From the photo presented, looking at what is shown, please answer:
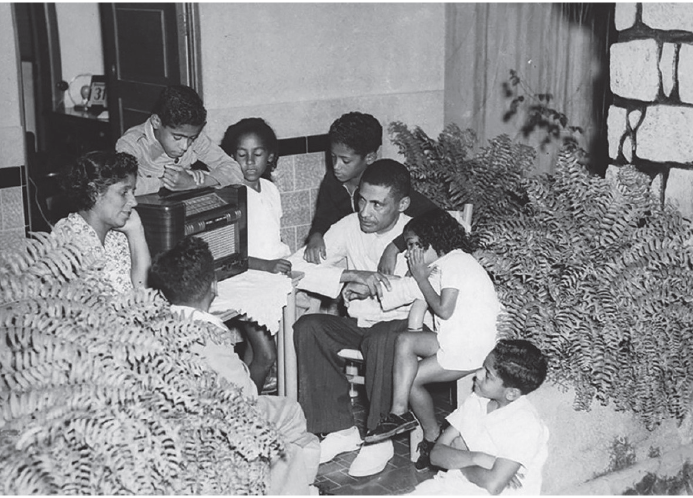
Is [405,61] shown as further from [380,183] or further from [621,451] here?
[621,451]

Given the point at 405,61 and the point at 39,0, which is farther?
the point at 39,0

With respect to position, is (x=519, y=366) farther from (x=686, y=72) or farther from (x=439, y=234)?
(x=686, y=72)

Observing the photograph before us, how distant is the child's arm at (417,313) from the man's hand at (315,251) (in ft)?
2.35

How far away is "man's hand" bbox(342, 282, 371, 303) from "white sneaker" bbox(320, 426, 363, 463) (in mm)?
666

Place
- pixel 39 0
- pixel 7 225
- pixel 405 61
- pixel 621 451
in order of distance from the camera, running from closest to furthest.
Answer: pixel 621 451, pixel 7 225, pixel 405 61, pixel 39 0

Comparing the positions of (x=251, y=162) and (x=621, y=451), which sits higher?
(x=251, y=162)

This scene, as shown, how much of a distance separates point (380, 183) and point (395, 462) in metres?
1.43

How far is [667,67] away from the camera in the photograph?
193 inches

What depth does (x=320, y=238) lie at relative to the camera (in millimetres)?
5309

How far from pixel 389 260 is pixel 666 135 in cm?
156

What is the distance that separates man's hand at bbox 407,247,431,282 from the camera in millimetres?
4617

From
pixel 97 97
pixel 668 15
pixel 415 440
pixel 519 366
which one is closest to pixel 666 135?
pixel 668 15

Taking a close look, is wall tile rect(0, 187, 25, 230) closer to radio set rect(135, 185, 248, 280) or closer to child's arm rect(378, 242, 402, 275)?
radio set rect(135, 185, 248, 280)

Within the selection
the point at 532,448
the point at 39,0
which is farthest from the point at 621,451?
the point at 39,0
